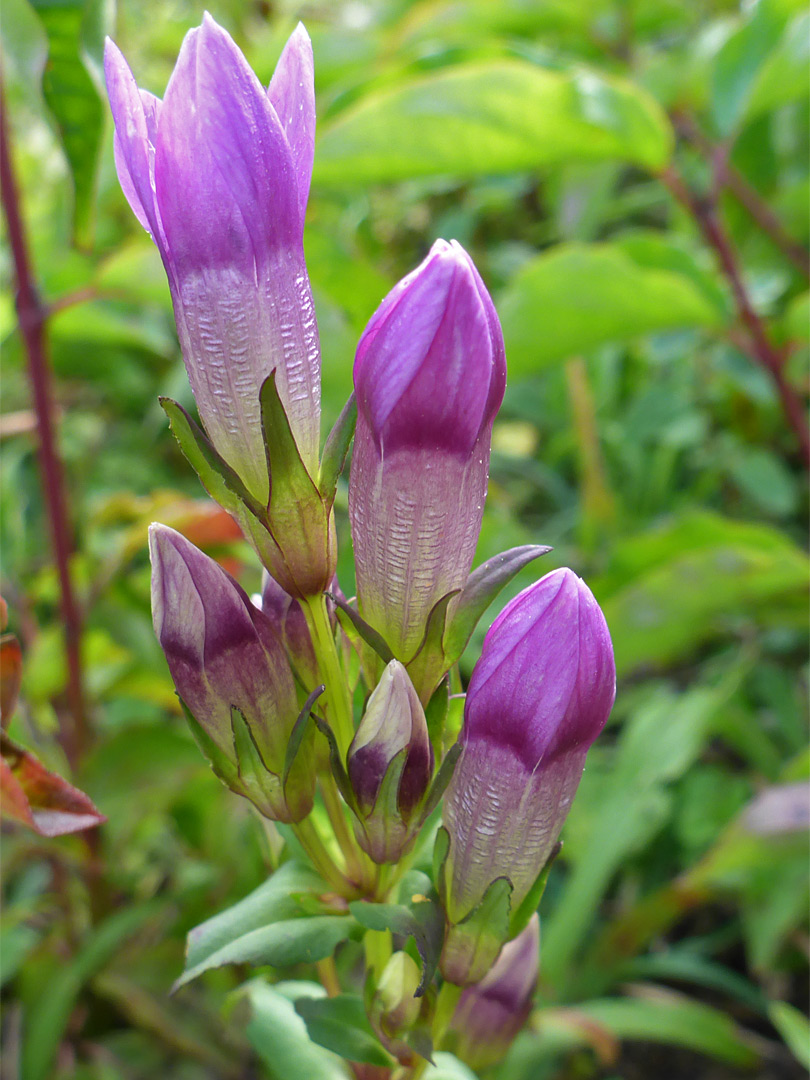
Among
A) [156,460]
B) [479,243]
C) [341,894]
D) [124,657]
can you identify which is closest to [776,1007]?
[341,894]

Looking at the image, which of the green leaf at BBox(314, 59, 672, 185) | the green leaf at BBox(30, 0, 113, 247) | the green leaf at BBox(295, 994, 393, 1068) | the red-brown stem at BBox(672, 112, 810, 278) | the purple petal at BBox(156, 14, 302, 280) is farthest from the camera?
the red-brown stem at BBox(672, 112, 810, 278)

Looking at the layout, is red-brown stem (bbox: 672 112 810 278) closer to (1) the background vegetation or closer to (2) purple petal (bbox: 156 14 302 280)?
(1) the background vegetation

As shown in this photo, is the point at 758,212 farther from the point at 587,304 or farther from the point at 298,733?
the point at 298,733

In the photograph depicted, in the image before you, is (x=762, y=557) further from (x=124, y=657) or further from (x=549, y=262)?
(x=124, y=657)

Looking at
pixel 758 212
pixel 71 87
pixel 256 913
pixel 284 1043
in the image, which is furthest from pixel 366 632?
pixel 758 212

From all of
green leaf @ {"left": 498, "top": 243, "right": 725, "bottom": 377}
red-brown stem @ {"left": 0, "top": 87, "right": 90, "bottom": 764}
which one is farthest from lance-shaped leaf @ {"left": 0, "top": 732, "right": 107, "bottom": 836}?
green leaf @ {"left": 498, "top": 243, "right": 725, "bottom": 377}

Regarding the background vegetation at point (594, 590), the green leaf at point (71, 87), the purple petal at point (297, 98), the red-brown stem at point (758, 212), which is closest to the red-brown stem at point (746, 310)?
the background vegetation at point (594, 590)
